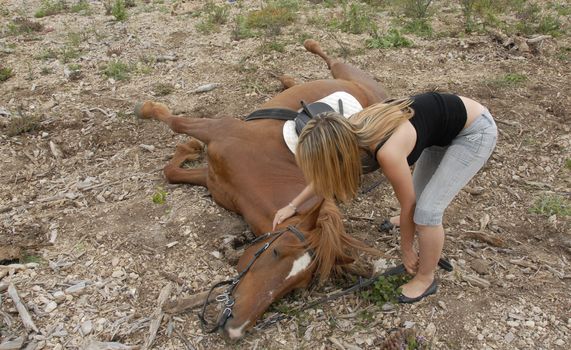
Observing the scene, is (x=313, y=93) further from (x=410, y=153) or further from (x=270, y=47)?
(x=410, y=153)

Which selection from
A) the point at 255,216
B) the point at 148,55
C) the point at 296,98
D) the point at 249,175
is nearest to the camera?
the point at 255,216

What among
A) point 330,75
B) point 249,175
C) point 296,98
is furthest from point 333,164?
point 330,75

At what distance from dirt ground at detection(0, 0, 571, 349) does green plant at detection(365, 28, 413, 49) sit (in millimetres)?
136

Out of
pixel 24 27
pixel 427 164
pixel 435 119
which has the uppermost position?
pixel 435 119

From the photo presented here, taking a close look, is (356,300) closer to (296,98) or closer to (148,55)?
(296,98)

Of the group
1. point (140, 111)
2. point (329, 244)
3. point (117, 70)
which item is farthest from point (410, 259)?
point (117, 70)

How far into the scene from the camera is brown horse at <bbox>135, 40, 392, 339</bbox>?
9.68 ft

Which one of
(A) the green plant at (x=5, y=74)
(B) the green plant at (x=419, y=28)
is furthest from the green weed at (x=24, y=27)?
(B) the green plant at (x=419, y=28)

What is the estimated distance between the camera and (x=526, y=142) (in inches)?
199

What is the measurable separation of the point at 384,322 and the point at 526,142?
2853mm

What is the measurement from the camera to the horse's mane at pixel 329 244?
3.00 meters

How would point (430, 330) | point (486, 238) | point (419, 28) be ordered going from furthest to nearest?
point (419, 28), point (486, 238), point (430, 330)

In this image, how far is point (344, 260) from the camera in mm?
3123

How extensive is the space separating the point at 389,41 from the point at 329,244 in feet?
16.0
